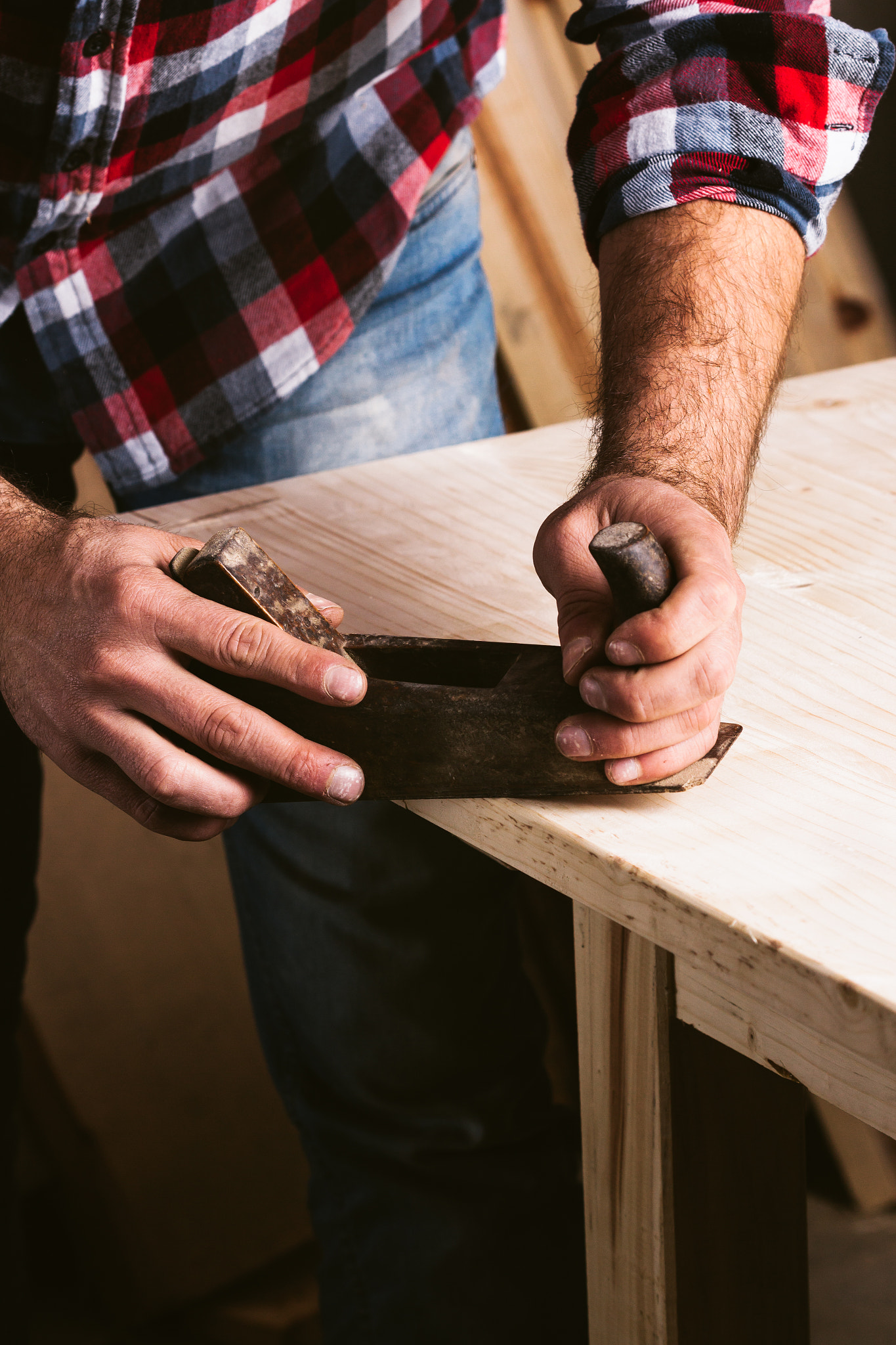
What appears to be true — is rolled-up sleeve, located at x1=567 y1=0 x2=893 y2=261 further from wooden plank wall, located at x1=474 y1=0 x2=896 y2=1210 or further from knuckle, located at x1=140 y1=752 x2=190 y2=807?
wooden plank wall, located at x1=474 y1=0 x2=896 y2=1210

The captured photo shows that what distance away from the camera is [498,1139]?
3.50ft

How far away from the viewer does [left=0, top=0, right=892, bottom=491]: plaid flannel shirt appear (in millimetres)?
830

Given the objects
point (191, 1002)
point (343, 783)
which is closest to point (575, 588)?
point (343, 783)

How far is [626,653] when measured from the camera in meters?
0.52

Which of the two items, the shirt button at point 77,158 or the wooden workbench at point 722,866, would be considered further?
the shirt button at point 77,158

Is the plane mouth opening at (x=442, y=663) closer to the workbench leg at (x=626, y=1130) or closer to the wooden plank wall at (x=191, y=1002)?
the workbench leg at (x=626, y=1130)

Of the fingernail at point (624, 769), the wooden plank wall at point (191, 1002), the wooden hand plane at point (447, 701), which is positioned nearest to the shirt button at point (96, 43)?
the wooden hand plane at point (447, 701)

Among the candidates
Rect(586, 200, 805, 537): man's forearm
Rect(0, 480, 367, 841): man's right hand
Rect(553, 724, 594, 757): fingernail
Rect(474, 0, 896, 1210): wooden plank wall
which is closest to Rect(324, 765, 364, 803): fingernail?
Rect(0, 480, 367, 841): man's right hand

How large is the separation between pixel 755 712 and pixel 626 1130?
0.79ft

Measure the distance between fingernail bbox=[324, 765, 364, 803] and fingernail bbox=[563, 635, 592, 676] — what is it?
12cm

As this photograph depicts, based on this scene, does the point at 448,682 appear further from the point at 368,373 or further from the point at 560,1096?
the point at 560,1096

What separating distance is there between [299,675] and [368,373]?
664mm

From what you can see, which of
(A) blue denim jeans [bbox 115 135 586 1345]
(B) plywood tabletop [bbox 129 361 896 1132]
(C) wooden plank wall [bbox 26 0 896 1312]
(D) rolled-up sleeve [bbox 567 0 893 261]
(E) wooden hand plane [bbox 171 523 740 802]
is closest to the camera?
(B) plywood tabletop [bbox 129 361 896 1132]

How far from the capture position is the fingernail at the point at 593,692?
0.52 meters
